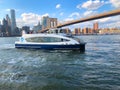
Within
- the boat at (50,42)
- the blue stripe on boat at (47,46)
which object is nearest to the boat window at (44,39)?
the boat at (50,42)

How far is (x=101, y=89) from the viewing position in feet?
33.8

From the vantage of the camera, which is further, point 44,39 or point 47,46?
point 44,39

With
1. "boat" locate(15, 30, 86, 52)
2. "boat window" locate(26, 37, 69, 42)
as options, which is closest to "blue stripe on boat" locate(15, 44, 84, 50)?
"boat" locate(15, 30, 86, 52)

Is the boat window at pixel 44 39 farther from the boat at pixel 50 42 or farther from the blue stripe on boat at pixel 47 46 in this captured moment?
the blue stripe on boat at pixel 47 46

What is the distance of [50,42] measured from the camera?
98.5 ft

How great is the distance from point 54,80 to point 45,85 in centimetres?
108

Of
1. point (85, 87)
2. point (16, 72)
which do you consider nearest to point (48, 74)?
point (16, 72)

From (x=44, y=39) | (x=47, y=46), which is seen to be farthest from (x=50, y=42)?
(x=44, y=39)

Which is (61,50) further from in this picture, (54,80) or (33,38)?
(54,80)

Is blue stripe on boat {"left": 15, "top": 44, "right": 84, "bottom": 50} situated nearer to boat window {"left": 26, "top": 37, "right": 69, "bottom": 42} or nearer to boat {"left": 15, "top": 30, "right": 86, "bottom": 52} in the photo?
boat {"left": 15, "top": 30, "right": 86, "bottom": 52}

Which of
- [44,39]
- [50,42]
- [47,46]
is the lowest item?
[47,46]

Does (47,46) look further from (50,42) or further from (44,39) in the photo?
(44,39)

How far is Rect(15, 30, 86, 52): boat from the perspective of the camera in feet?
92.4

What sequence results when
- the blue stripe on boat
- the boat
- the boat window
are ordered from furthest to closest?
the boat window
the boat
the blue stripe on boat
